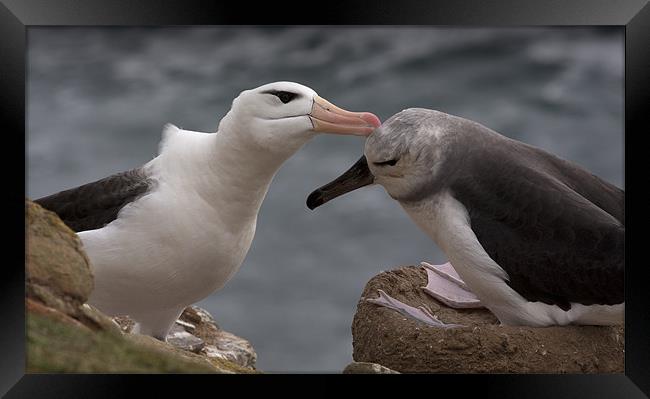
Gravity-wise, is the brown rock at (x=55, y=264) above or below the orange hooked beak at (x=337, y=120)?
below

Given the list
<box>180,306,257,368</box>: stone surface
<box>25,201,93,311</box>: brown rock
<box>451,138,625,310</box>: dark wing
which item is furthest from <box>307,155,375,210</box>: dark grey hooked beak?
<box>25,201,93,311</box>: brown rock

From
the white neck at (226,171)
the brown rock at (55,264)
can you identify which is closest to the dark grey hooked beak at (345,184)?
the white neck at (226,171)

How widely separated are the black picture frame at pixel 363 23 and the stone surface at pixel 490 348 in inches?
2.8

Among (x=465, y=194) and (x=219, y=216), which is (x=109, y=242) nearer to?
(x=219, y=216)

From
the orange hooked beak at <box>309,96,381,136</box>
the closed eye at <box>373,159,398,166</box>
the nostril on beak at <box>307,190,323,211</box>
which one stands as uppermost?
the orange hooked beak at <box>309,96,381,136</box>

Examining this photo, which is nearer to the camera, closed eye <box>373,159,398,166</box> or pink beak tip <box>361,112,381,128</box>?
pink beak tip <box>361,112,381,128</box>

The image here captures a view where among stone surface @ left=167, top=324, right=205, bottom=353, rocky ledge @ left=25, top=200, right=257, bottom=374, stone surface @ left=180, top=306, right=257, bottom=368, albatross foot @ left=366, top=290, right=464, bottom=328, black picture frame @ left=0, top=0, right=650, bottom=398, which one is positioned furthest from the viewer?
stone surface @ left=180, top=306, right=257, bottom=368

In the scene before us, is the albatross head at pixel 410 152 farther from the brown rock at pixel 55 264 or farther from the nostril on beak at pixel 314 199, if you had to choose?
the brown rock at pixel 55 264

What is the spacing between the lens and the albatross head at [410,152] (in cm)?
429

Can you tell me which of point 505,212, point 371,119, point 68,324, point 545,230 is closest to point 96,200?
point 68,324

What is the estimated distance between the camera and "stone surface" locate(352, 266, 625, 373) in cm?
416

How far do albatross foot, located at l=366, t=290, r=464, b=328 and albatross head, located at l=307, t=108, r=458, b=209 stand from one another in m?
0.44

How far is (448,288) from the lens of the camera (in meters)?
4.95

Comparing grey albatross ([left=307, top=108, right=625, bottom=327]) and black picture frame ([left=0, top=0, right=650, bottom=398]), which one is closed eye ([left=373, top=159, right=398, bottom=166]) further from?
black picture frame ([left=0, top=0, right=650, bottom=398])
